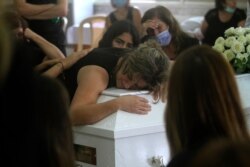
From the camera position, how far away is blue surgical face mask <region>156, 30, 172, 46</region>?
295 cm

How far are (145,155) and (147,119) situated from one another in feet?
0.43

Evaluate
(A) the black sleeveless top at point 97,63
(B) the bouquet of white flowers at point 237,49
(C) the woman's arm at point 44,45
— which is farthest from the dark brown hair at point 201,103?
(C) the woman's arm at point 44,45

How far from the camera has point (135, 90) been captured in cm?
211

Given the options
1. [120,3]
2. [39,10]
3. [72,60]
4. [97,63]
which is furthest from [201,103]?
[120,3]

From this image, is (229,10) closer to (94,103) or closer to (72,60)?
(72,60)

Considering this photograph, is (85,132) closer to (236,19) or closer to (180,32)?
(180,32)

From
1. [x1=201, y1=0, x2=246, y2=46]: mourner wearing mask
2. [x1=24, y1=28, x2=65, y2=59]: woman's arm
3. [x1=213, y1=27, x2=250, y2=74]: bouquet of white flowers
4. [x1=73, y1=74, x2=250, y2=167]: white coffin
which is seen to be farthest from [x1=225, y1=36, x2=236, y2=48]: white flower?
[x1=201, y1=0, x2=246, y2=46]: mourner wearing mask

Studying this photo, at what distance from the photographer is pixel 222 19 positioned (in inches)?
152

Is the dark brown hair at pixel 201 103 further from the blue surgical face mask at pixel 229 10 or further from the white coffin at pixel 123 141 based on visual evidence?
the blue surgical face mask at pixel 229 10

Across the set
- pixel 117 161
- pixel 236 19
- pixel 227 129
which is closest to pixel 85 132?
pixel 117 161

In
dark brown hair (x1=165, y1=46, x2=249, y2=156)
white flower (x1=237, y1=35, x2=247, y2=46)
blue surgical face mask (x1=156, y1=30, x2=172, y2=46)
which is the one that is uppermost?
dark brown hair (x1=165, y1=46, x2=249, y2=156)

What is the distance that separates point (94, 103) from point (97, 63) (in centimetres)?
22

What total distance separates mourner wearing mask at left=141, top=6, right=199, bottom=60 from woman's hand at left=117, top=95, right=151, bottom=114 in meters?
0.96

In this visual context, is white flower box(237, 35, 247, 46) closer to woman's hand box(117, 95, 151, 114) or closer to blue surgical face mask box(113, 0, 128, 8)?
woman's hand box(117, 95, 151, 114)
